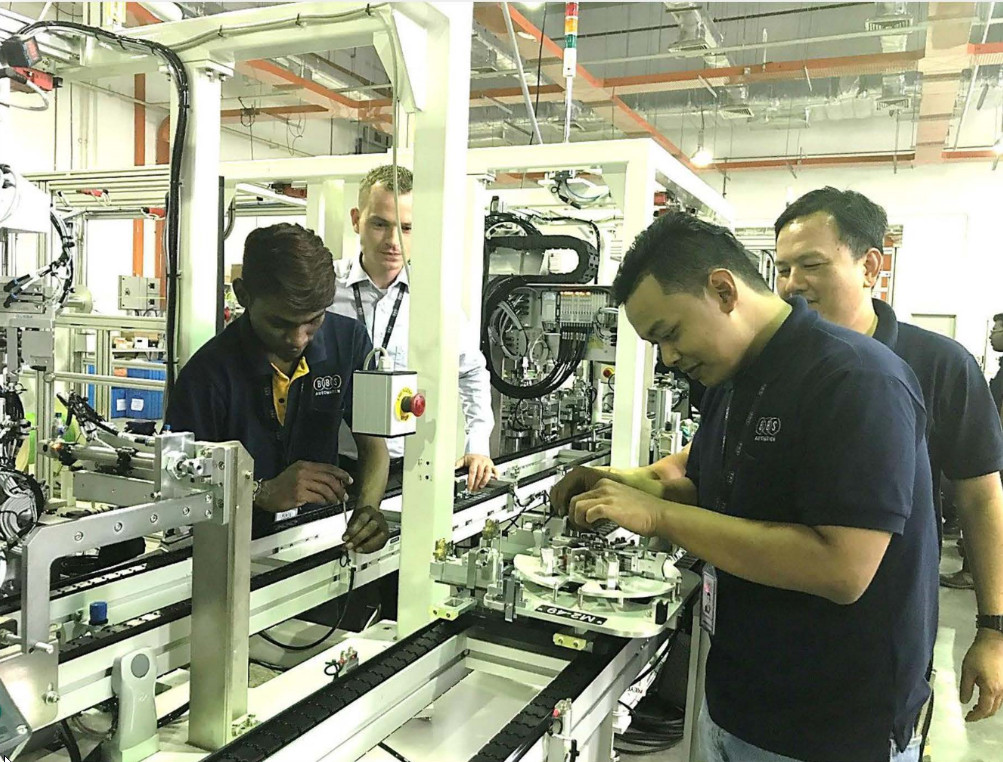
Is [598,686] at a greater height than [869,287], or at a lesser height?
lesser

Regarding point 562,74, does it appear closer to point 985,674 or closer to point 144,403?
point 144,403

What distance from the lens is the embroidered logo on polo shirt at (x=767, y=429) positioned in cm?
115

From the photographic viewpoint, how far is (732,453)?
1.25 metres

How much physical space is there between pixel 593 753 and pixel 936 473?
3.07 ft

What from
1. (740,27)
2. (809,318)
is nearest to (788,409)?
(809,318)

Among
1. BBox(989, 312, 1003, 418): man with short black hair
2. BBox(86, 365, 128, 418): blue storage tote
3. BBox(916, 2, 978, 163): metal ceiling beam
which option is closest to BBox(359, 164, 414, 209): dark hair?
BBox(916, 2, 978, 163): metal ceiling beam

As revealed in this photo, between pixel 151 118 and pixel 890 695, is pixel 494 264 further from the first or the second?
pixel 151 118

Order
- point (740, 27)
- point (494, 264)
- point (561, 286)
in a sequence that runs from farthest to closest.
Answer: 1. point (740, 27)
2. point (494, 264)
3. point (561, 286)

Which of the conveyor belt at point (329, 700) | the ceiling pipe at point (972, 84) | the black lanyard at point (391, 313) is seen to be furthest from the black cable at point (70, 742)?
the ceiling pipe at point (972, 84)

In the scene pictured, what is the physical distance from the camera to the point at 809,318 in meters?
1.18

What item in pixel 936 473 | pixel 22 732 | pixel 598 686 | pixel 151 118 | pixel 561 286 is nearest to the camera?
pixel 22 732

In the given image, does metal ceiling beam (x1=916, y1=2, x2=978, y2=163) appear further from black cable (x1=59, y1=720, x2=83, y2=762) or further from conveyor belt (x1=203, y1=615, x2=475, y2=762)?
black cable (x1=59, y1=720, x2=83, y2=762)

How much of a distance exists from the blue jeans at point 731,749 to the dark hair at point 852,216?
97cm

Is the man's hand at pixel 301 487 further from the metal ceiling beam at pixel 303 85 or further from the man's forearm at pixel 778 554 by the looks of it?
the metal ceiling beam at pixel 303 85
